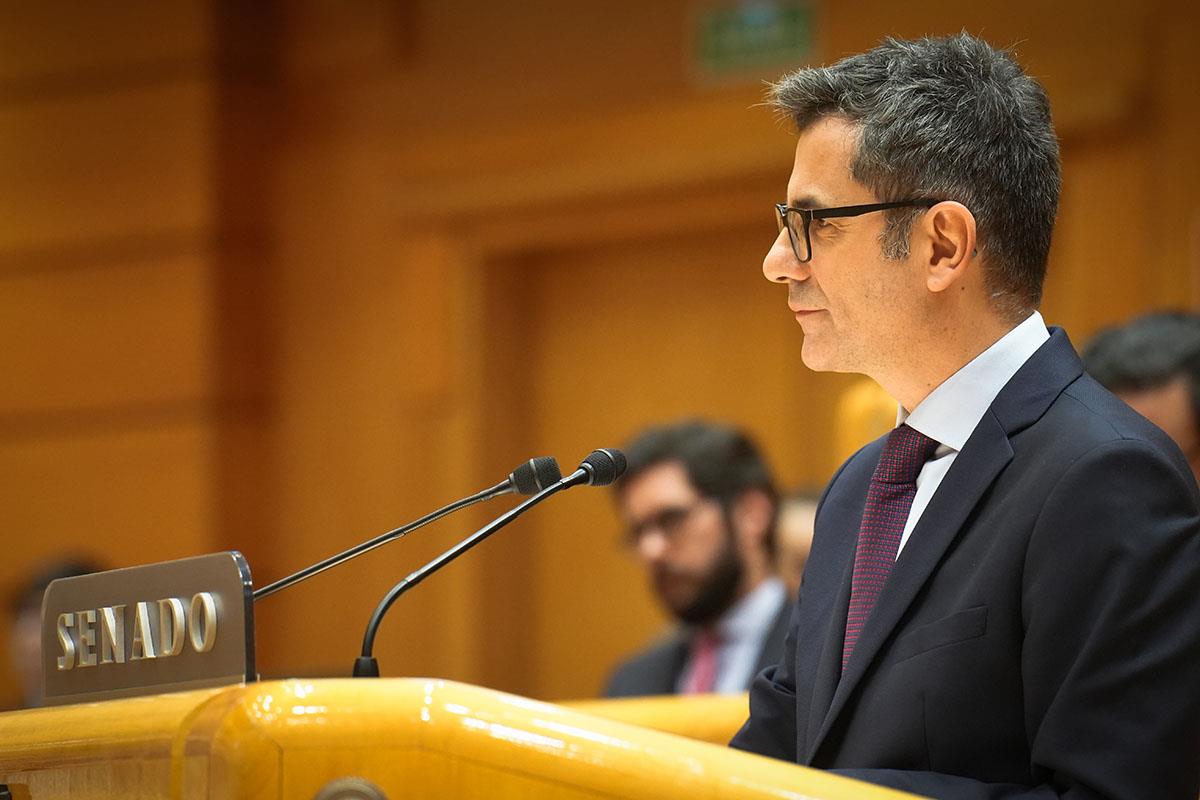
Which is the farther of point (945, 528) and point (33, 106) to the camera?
point (33, 106)

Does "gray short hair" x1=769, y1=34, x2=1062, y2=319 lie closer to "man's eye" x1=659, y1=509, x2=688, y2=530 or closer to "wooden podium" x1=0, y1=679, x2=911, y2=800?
"wooden podium" x1=0, y1=679, x2=911, y2=800

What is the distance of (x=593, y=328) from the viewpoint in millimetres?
6016

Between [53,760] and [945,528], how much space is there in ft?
3.00

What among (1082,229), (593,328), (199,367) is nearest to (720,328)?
(593,328)

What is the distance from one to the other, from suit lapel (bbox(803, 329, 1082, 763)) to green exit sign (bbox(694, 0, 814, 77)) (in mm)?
3684

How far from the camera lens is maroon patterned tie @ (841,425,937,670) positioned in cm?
176

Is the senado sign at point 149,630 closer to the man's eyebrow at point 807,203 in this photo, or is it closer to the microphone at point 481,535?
the microphone at point 481,535

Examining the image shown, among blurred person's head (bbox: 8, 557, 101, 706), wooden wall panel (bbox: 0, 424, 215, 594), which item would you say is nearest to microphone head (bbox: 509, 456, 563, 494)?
blurred person's head (bbox: 8, 557, 101, 706)

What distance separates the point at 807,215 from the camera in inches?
73.3

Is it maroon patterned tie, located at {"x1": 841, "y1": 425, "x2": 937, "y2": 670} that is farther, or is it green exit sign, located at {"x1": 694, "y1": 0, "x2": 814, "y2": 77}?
green exit sign, located at {"x1": 694, "y1": 0, "x2": 814, "y2": 77}

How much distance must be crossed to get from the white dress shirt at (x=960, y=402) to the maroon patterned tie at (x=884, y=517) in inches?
0.4

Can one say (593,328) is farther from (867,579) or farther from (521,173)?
(867,579)

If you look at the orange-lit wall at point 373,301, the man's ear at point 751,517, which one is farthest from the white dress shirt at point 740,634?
the orange-lit wall at point 373,301

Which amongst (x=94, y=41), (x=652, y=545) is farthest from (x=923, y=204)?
(x=94, y=41)
